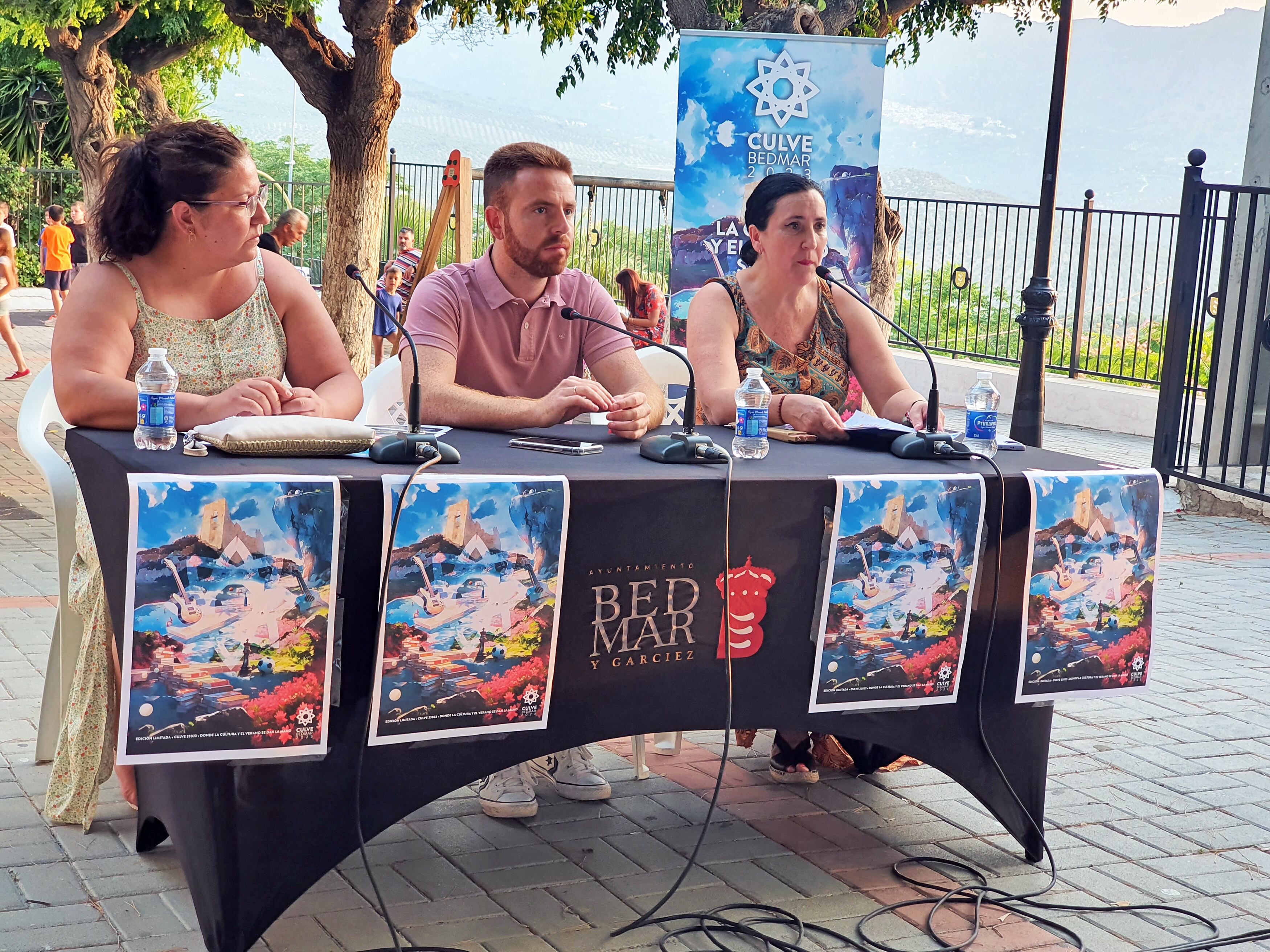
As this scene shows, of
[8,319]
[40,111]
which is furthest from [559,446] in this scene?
[40,111]

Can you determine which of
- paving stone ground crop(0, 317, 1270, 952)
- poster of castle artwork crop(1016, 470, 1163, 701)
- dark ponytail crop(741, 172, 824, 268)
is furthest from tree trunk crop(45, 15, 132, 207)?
poster of castle artwork crop(1016, 470, 1163, 701)

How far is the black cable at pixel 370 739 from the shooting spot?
8.02 ft

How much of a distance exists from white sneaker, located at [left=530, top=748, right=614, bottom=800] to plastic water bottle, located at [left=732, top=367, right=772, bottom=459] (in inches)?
39.6

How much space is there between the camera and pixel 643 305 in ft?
33.0

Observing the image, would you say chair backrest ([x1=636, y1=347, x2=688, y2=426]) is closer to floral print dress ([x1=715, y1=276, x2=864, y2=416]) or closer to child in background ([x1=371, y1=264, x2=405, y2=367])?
floral print dress ([x1=715, y1=276, x2=864, y2=416])

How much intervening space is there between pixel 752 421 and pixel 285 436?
1.11m

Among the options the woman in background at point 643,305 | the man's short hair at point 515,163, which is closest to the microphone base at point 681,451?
the man's short hair at point 515,163

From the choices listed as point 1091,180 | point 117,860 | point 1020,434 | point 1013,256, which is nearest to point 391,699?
point 117,860

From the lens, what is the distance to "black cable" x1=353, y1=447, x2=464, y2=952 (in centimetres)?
245

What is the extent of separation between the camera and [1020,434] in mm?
7398

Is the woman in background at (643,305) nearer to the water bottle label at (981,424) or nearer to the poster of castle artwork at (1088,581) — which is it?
the water bottle label at (981,424)

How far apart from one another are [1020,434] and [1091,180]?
532ft

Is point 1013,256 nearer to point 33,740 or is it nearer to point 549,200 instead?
point 549,200

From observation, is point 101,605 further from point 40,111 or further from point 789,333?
point 40,111
